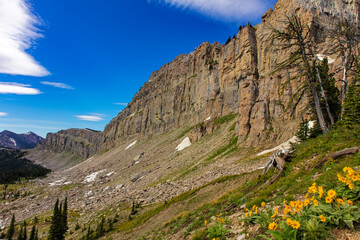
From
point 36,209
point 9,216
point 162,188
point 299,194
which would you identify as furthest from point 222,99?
point 9,216

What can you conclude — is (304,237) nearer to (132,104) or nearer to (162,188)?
(162,188)

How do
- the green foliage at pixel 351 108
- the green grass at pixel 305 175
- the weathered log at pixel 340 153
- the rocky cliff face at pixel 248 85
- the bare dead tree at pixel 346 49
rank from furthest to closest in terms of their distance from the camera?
the rocky cliff face at pixel 248 85, the bare dead tree at pixel 346 49, the green foliage at pixel 351 108, the weathered log at pixel 340 153, the green grass at pixel 305 175

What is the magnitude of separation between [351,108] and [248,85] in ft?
123

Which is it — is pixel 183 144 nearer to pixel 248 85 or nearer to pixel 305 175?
pixel 248 85

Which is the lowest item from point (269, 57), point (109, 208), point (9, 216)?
point (9, 216)

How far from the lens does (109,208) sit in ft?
141

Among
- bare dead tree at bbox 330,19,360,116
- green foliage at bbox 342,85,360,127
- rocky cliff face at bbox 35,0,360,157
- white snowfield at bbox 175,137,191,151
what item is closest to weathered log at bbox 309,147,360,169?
rocky cliff face at bbox 35,0,360,157

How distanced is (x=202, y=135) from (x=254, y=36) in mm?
40452

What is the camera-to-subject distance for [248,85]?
50.4 meters

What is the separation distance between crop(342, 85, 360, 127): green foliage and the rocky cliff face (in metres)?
2.58

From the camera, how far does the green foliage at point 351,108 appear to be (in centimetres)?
1295

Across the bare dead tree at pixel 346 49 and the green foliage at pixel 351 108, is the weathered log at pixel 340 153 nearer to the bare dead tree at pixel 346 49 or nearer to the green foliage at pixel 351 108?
the green foliage at pixel 351 108

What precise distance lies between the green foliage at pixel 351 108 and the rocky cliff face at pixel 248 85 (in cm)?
258

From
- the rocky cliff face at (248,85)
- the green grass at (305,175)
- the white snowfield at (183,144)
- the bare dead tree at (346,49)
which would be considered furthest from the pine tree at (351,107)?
the white snowfield at (183,144)
